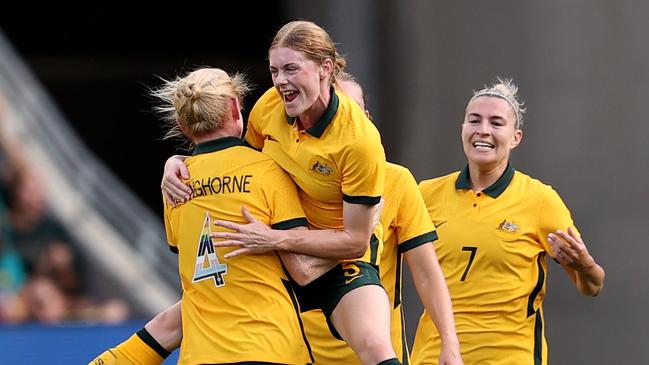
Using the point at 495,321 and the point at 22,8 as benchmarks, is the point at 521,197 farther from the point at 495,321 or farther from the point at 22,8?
the point at 22,8

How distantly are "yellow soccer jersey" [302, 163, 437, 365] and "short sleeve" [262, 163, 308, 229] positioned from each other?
0.69 meters

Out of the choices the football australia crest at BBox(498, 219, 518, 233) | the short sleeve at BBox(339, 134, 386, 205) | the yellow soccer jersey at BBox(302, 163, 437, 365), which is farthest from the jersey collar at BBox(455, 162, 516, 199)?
the short sleeve at BBox(339, 134, 386, 205)

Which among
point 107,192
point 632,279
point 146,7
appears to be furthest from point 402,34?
point 146,7

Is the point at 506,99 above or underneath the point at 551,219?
above

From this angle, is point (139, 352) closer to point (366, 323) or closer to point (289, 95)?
point (366, 323)

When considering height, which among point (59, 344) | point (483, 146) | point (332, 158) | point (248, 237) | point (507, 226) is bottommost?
point (59, 344)

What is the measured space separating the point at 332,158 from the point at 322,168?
0.06m

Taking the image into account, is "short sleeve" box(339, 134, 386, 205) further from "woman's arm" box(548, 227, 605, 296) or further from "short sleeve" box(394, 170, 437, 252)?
"woman's arm" box(548, 227, 605, 296)

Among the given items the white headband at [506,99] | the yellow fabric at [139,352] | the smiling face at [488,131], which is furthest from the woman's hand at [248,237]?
the white headband at [506,99]

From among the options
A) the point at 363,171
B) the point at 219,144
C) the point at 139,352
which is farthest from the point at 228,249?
the point at 139,352

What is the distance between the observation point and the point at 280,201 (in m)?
4.05

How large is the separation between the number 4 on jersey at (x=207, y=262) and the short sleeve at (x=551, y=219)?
1.55 meters

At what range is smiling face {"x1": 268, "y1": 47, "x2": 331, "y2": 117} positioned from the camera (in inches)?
160

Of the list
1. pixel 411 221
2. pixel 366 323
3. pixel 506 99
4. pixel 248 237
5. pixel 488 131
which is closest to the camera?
pixel 248 237
